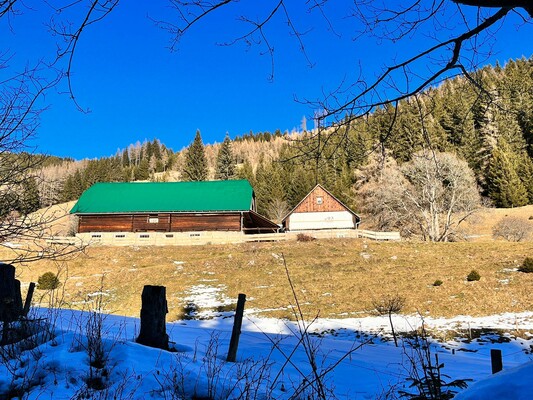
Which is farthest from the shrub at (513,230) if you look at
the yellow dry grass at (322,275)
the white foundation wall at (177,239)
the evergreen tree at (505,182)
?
the white foundation wall at (177,239)

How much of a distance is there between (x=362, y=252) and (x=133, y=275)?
16412 millimetres

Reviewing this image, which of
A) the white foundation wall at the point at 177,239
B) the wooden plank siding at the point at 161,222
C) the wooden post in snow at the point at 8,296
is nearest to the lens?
the wooden post in snow at the point at 8,296

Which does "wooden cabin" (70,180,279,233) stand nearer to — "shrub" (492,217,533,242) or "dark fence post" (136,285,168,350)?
"shrub" (492,217,533,242)

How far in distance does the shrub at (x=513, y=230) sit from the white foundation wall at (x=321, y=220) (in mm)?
15957

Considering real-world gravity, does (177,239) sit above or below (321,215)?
below

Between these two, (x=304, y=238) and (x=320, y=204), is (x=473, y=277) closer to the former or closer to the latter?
(x=304, y=238)

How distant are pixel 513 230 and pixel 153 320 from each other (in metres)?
43.7

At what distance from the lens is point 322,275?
22.1m

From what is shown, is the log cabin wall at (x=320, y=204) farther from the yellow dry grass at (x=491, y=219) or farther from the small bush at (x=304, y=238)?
the yellow dry grass at (x=491, y=219)

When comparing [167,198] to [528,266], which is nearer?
[528,266]

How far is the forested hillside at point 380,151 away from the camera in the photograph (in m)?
3.93

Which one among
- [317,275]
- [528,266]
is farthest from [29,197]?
[528,266]

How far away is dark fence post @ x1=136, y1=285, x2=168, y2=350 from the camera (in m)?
5.61

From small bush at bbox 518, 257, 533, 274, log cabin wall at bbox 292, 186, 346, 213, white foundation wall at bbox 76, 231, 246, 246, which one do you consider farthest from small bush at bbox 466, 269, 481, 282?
log cabin wall at bbox 292, 186, 346, 213
